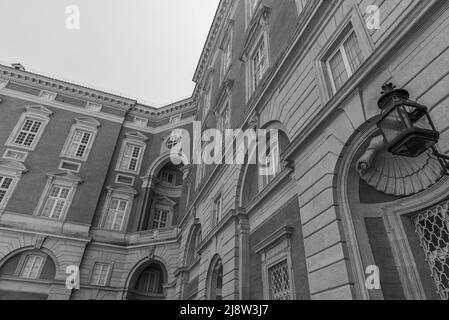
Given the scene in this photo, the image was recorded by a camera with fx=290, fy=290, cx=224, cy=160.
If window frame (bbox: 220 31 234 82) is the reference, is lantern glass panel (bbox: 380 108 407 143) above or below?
below

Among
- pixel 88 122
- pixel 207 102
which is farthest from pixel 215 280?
pixel 88 122

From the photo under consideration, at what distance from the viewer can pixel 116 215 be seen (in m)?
25.6

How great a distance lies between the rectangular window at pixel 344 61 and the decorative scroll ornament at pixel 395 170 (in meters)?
2.18

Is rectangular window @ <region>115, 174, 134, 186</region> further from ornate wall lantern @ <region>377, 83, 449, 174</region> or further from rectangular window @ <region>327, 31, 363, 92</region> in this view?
ornate wall lantern @ <region>377, 83, 449, 174</region>

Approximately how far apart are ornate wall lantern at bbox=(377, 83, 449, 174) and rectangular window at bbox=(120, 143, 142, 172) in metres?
27.1

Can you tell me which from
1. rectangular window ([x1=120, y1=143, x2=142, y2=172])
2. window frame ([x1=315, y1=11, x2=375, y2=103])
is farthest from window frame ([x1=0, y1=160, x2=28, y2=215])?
window frame ([x1=315, y1=11, x2=375, y2=103])

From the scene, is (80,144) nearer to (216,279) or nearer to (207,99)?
(207,99)

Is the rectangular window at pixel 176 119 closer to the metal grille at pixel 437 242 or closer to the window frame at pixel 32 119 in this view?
the window frame at pixel 32 119

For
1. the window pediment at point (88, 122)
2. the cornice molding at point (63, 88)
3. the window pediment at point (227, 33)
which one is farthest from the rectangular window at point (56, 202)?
the window pediment at point (227, 33)

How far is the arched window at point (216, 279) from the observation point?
503 inches

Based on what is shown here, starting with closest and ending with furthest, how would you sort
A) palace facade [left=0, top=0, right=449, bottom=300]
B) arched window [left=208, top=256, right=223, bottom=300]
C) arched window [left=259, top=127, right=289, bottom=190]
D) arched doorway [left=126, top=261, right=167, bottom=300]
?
palace facade [left=0, top=0, right=449, bottom=300] < arched window [left=259, top=127, right=289, bottom=190] < arched window [left=208, top=256, right=223, bottom=300] < arched doorway [left=126, top=261, right=167, bottom=300]

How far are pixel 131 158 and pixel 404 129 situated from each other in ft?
92.9

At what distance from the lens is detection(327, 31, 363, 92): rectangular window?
704cm

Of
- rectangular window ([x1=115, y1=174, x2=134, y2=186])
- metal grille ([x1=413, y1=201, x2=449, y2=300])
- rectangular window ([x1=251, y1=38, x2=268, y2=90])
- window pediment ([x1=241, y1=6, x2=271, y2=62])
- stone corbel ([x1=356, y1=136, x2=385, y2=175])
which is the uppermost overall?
rectangular window ([x1=115, y1=174, x2=134, y2=186])
